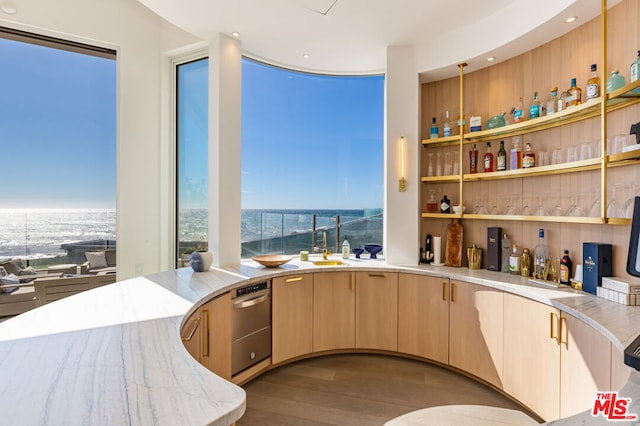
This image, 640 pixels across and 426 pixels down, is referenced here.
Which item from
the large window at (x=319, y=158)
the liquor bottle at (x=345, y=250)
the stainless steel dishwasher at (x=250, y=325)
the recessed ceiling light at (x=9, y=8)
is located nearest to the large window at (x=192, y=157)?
the large window at (x=319, y=158)

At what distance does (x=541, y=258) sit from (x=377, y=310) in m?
1.43

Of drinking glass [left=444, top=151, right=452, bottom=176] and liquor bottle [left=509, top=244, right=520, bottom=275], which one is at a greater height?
drinking glass [left=444, top=151, right=452, bottom=176]

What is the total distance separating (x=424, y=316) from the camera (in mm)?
3004

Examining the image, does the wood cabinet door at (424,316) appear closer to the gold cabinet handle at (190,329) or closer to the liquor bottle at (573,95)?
the liquor bottle at (573,95)

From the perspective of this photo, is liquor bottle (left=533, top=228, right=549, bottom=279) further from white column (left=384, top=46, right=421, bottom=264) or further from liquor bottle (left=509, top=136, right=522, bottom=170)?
white column (left=384, top=46, right=421, bottom=264)

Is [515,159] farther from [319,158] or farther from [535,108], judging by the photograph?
[319,158]

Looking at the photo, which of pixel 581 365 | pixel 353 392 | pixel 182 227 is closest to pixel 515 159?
pixel 581 365

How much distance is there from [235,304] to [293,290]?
0.62 meters

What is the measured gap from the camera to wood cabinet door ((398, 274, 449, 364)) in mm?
2914

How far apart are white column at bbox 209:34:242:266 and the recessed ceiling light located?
1.52 m

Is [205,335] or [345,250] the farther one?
[345,250]

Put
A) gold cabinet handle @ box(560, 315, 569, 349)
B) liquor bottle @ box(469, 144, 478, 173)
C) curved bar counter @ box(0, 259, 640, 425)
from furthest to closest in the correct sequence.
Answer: liquor bottle @ box(469, 144, 478, 173), gold cabinet handle @ box(560, 315, 569, 349), curved bar counter @ box(0, 259, 640, 425)

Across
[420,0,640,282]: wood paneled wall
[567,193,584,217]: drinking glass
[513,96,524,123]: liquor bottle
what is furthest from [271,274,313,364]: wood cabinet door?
[513,96,524,123]: liquor bottle

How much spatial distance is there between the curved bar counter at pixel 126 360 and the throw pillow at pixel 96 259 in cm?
120
